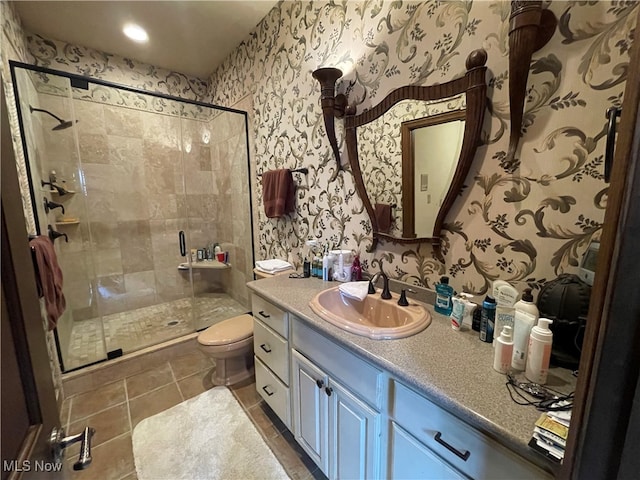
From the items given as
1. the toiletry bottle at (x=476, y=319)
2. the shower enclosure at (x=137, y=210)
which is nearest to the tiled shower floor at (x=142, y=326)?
the shower enclosure at (x=137, y=210)

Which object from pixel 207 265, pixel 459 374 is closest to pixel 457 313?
pixel 459 374

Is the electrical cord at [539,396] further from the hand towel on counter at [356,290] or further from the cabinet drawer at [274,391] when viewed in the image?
the cabinet drawer at [274,391]

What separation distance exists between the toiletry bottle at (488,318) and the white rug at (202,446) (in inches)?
48.2

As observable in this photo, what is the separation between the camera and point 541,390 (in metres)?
0.79

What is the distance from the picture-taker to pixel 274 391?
5.42 feet

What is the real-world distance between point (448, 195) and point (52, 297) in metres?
2.07

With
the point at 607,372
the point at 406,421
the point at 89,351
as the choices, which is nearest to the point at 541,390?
the point at 406,421

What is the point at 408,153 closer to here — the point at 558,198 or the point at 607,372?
the point at 558,198

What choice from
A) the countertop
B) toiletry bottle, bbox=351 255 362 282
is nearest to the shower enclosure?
toiletry bottle, bbox=351 255 362 282

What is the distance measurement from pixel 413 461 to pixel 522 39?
1447 mm

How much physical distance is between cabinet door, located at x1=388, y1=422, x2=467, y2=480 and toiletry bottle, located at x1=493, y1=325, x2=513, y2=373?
12.8 inches

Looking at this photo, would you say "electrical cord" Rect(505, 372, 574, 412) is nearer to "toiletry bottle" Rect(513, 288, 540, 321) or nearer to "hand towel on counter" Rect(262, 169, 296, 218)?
"toiletry bottle" Rect(513, 288, 540, 321)

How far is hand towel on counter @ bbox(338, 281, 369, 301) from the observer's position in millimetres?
1407

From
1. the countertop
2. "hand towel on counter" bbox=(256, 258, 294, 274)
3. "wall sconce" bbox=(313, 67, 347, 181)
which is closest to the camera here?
the countertop
